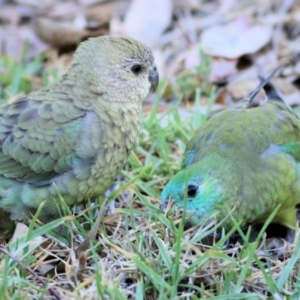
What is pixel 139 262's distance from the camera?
105 inches

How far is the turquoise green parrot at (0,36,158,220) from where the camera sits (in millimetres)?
→ 3232

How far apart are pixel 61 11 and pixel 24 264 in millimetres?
3934

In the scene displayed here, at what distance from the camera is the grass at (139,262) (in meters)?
2.64

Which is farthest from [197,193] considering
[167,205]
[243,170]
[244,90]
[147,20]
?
[147,20]

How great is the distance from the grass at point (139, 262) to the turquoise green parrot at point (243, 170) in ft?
0.45

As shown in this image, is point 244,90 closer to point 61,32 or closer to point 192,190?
point 61,32

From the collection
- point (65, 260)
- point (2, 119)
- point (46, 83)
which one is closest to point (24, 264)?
point (65, 260)

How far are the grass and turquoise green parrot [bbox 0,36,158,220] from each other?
154 millimetres

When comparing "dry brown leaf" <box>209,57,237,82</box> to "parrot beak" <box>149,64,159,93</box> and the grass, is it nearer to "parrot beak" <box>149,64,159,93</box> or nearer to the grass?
"parrot beak" <box>149,64,159,93</box>

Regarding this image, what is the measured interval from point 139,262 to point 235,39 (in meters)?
3.09

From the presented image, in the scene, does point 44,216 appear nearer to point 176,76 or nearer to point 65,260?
point 65,260

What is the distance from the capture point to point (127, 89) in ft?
11.3

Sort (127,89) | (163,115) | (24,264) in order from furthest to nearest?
1. (163,115)
2. (127,89)
3. (24,264)

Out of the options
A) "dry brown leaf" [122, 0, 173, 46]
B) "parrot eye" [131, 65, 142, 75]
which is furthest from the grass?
"dry brown leaf" [122, 0, 173, 46]
